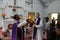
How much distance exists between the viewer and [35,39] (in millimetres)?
4758

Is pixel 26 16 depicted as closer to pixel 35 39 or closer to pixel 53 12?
pixel 53 12

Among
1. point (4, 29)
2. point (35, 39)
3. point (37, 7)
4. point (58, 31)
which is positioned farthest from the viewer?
point (37, 7)

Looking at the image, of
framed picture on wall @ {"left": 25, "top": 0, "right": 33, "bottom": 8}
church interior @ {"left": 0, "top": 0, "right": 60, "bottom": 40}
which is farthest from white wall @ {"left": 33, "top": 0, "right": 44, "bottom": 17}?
framed picture on wall @ {"left": 25, "top": 0, "right": 33, "bottom": 8}

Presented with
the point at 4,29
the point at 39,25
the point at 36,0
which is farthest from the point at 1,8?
the point at 39,25

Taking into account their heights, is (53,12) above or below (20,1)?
below

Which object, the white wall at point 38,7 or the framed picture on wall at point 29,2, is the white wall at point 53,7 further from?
the framed picture on wall at point 29,2

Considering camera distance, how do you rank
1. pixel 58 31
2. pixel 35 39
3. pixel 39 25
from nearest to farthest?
1. pixel 58 31
2. pixel 39 25
3. pixel 35 39

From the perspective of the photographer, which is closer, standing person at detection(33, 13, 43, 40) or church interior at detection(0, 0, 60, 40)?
standing person at detection(33, 13, 43, 40)

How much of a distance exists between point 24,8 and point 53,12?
55.2 inches

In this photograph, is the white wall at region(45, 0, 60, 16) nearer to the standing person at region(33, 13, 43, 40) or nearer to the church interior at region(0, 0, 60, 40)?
the church interior at region(0, 0, 60, 40)

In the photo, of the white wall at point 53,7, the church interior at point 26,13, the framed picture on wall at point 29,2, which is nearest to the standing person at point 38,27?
the church interior at point 26,13

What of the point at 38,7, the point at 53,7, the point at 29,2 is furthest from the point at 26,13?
the point at 53,7

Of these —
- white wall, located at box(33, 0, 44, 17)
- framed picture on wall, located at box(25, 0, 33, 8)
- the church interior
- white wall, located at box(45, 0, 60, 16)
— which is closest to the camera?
the church interior

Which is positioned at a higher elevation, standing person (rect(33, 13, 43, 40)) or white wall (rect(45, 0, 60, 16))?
white wall (rect(45, 0, 60, 16))
